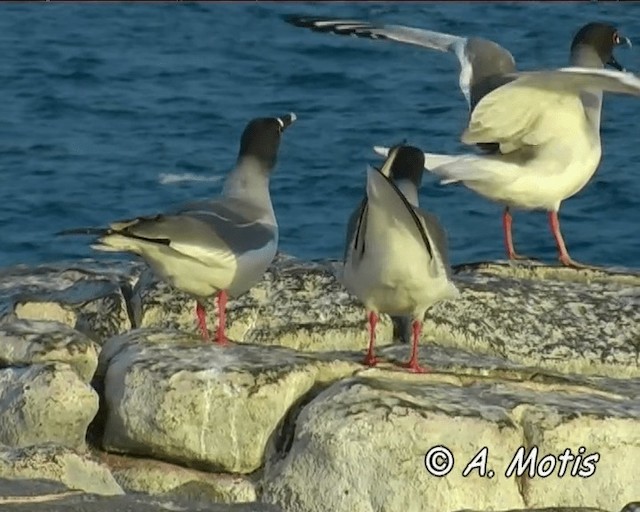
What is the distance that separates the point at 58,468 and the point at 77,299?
226 cm

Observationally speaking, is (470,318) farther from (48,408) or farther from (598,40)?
(598,40)

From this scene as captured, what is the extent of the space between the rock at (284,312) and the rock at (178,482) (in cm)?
108

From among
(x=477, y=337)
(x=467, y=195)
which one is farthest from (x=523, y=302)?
(x=467, y=195)

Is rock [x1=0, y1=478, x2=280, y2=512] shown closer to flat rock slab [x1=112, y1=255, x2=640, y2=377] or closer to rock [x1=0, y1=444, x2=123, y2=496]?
rock [x1=0, y1=444, x2=123, y2=496]

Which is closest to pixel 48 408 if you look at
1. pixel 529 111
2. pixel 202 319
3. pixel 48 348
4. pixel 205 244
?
pixel 48 348

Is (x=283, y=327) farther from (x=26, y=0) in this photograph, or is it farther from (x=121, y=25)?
(x=26, y=0)

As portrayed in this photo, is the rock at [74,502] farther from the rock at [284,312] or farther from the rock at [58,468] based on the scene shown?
the rock at [284,312]

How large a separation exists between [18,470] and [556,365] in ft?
8.60

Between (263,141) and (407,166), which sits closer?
(407,166)

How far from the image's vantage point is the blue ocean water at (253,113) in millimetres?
14922

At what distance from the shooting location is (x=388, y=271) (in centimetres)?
712

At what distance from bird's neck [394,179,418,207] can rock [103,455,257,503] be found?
149cm

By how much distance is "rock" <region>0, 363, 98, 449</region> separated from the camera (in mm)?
6922

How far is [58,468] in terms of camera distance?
625 cm
